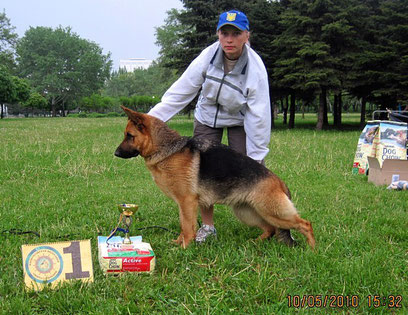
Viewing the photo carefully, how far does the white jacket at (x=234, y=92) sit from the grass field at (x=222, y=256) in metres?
1.28

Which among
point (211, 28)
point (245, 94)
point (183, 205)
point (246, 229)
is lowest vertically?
point (246, 229)

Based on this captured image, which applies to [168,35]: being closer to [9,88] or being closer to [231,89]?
[9,88]

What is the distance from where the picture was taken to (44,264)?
2.82 meters

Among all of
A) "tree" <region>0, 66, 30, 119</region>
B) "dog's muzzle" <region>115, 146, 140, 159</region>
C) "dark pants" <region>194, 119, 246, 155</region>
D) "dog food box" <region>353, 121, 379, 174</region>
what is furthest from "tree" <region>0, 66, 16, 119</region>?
"dog's muzzle" <region>115, 146, 140, 159</region>

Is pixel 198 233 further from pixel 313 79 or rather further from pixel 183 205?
pixel 313 79

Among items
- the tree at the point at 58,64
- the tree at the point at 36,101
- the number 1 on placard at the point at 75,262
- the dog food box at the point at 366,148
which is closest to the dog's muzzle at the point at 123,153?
the number 1 on placard at the point at 75,262

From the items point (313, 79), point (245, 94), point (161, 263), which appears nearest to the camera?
point (161, 263)

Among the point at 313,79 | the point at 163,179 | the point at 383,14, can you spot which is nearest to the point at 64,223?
the point at 163,179

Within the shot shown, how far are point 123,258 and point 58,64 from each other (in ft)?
242

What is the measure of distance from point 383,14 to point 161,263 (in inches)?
919

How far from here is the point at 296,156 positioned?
9789 millimetres

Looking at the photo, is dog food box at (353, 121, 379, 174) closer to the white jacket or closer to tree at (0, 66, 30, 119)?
the white jacket

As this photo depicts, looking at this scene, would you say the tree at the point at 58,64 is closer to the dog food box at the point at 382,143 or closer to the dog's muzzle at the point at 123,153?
the dog food box at the point at 382,143
